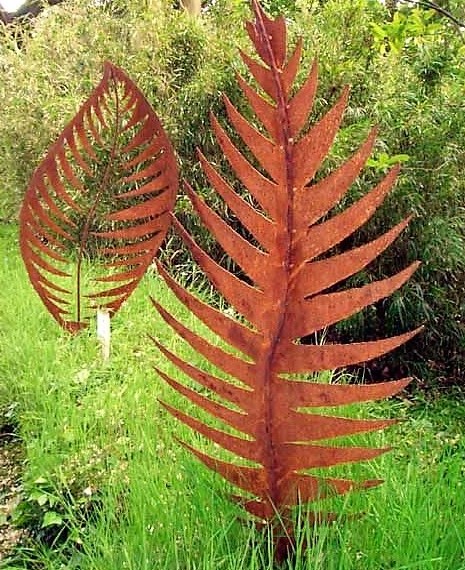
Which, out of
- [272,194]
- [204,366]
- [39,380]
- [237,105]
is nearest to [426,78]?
[237,105]

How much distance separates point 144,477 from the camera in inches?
87.3

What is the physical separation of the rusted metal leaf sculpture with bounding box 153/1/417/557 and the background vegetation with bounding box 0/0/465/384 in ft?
8.93

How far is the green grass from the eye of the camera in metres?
1.77

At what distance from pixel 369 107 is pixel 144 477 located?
11.8ft

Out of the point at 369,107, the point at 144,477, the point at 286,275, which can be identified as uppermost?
the point at 369,107

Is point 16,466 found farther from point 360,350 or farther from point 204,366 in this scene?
point 360,350

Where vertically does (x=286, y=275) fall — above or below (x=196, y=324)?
above

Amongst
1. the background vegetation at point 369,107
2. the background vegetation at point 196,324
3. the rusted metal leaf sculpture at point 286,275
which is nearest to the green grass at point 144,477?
the background vegetation at point 196,324

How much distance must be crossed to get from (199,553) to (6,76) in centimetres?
592

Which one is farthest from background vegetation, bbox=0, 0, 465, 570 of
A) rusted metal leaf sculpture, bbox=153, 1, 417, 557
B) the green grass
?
rusted metal leaf sculpture, bbox=153, 1, 417, 557

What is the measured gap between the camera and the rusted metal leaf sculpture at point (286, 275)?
60.9 inches

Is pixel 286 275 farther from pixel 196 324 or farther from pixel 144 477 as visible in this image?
pixel 196 324

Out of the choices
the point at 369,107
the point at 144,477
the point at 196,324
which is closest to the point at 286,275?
the point at 144,477

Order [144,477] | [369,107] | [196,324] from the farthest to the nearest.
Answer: [369,107] → [196,324] → [144,477]
